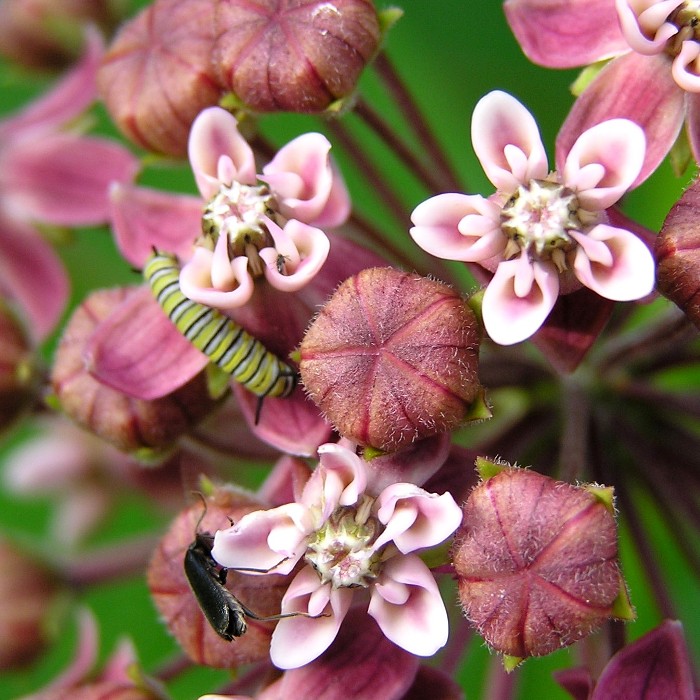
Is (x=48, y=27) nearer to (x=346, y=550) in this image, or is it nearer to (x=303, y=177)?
(x=303, y=177)

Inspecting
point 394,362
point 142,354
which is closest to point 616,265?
point 394,362

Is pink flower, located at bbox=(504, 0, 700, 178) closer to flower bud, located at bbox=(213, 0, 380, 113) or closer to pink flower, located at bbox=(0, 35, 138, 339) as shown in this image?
flower bud, located at bbox=(213, 0, 380, 113)

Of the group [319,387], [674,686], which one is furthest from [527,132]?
[674,686]

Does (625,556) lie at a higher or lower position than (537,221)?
lower

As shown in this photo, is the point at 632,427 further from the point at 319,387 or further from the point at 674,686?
the point at 319,387

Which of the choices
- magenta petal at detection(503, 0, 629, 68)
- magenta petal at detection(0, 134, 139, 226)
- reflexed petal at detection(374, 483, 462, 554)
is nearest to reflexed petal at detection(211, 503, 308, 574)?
reflexed petal at detection(374, 483, 462, 554)
